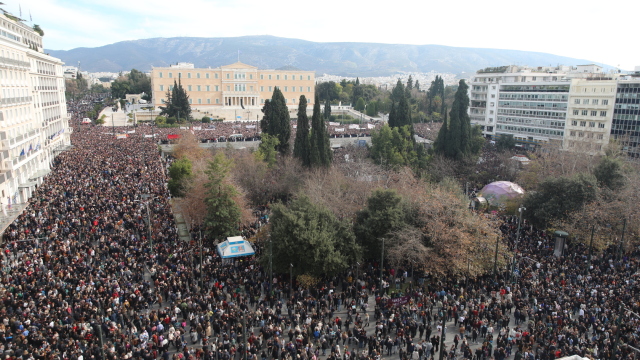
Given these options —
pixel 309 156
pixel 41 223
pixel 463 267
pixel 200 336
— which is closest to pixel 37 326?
pixel 200 336

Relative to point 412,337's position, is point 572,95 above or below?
above

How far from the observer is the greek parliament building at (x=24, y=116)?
29.8 meters

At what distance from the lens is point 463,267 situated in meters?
20.7

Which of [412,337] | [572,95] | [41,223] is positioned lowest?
[412,337]

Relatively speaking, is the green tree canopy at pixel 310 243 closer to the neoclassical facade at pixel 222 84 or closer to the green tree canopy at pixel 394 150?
the green tree canopy at pixel 394 150

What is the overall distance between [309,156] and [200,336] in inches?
888

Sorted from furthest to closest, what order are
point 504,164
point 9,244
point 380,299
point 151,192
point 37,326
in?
point 504,164, point 151,192, point 9,244, point 380,299, point 37,326

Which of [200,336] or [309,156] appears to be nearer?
[200,336]

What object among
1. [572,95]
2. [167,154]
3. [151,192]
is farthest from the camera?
[572,95]

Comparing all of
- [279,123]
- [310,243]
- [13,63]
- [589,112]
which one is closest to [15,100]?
[13,63]

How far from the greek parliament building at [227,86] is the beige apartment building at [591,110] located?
5164cm

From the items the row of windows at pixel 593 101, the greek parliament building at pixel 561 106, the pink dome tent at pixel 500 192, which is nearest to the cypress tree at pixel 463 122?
the pink dome tent at pixel 500 192

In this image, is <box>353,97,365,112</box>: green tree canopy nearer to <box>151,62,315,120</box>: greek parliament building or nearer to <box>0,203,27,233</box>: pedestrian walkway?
<box>151,62,315,120</box>: greek parliament building

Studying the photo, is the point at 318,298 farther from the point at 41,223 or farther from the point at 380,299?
the point at 41,223
